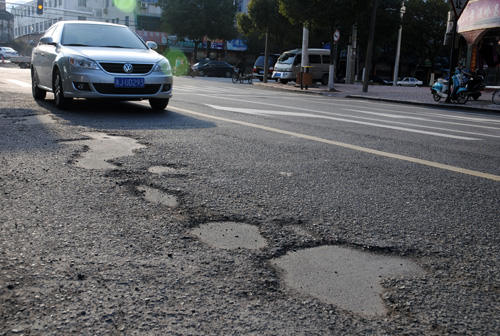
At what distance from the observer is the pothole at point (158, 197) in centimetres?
311

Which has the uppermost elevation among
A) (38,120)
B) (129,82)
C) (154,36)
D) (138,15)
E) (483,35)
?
(138,15)

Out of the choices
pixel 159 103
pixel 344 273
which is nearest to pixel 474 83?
pixel 159 103

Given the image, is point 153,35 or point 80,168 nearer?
point 80,168

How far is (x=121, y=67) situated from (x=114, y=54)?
11.8 inches

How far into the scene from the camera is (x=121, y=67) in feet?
24.9

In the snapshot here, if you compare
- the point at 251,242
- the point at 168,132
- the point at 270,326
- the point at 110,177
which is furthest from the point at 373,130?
the point at 270,326

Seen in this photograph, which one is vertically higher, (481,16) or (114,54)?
(481,16)

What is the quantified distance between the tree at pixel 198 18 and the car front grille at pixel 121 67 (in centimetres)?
4255

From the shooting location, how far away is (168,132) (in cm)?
590

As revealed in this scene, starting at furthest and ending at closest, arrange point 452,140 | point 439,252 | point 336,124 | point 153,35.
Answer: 1. point 153,35
2. point 336,124
3. point 452,140
4. point 439,252

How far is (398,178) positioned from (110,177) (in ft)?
7.26

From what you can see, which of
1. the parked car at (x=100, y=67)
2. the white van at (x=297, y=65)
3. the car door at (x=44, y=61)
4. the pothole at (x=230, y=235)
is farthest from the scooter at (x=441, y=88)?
the pothole at (x=230, y=235)

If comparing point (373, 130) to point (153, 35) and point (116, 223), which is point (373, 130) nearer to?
point (116, 223)

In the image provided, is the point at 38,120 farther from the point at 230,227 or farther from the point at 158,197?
the point at 230,227
